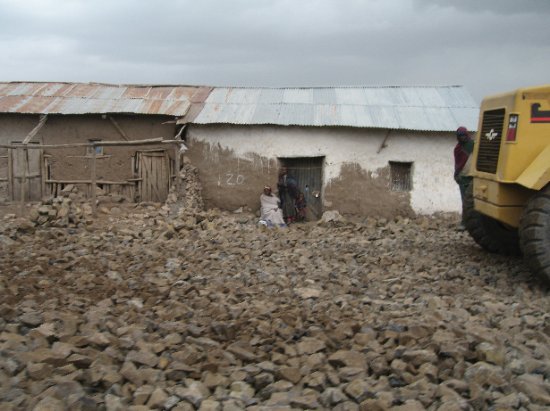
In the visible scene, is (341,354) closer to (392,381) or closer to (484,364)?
(392,381)

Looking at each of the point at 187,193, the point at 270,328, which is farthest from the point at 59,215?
the point at 270,328

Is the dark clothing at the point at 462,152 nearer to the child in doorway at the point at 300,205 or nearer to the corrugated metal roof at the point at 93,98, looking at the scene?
the child in doorway at the point at 300,205

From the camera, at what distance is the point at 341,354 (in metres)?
3.83

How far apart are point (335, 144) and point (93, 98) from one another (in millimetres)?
6797

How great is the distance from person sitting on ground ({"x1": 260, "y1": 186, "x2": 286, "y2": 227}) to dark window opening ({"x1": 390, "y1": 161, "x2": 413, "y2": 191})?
3.22 meters

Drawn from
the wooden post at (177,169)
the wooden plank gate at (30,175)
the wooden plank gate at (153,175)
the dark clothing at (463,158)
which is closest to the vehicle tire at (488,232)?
the dark clothing at (463,158)

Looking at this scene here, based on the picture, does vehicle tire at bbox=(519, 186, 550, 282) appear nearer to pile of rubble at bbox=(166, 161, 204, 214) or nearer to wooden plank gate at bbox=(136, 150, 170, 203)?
pile of rubble at bbox=(166, 161, 204, 214)

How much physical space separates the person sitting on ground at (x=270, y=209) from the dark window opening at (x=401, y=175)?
127 inches

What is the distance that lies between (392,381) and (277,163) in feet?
35.1

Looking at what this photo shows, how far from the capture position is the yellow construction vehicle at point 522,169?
573 cm

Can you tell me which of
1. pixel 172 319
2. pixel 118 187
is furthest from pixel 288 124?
pixel 172 319

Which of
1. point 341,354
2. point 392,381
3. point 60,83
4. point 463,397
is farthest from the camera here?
point 60,83

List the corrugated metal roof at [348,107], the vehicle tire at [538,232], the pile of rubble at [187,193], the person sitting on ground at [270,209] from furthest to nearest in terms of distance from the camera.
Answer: the corrugated metal roof at [348,107] < the person sitting on ground at [270,209] < the pile of rubble at [187,193] < the vehicle tire at [538,232]

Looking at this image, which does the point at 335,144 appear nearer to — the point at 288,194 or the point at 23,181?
the point at 288,194
